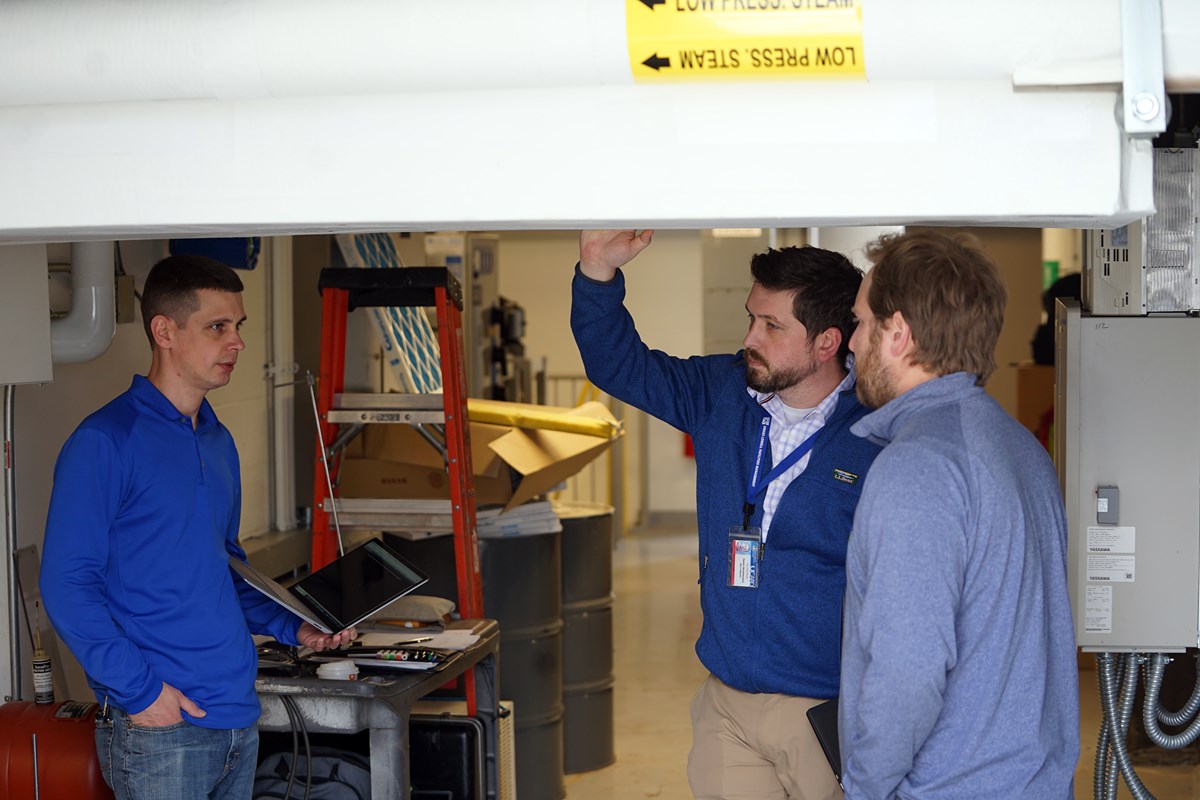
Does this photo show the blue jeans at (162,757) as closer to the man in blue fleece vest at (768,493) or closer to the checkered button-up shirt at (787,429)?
the man in blue fleece vest at (768,493)

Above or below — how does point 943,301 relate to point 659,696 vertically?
above

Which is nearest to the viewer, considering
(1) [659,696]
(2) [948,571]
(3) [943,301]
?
(2) [948,571]

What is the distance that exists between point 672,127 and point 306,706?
1827 millimetres

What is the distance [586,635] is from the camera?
462 cm

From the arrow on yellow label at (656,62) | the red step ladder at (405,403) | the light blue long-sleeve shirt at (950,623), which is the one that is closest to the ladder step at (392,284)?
the red step ladder at (405,403)

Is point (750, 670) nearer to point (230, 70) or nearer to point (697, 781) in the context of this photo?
point (697, 781)

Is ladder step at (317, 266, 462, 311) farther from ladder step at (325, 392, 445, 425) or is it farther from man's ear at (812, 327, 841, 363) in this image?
man's ear at (812, 327, 841, 363)

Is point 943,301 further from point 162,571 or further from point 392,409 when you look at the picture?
point 392,409

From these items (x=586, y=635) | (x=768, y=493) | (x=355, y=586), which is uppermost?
(x=768, y=493)

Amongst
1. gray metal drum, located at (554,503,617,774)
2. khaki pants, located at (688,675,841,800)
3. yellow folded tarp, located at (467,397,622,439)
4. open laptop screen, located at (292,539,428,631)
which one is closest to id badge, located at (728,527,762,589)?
khaki pants, located at (688,675,841,800)

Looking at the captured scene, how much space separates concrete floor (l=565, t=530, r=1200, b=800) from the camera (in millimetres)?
4531

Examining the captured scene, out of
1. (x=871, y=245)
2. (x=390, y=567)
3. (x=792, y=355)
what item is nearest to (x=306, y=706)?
(x=390, y=567)

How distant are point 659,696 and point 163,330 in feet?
13.3

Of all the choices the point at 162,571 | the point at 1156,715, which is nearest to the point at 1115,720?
the point at 1156,715
